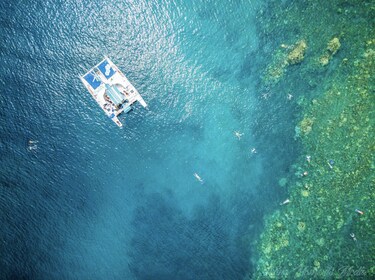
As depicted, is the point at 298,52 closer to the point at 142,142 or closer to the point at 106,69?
the point at 142,142

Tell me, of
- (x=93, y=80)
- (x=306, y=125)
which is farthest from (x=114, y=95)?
(x=306, y=125)

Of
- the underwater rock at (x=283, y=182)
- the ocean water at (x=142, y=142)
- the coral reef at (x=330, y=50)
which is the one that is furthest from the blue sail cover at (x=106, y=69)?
the coral reef at (x=330, y=50)

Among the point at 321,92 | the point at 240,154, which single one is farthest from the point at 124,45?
the point at 321,92

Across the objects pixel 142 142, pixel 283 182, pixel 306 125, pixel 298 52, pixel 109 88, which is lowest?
pixel 283 182

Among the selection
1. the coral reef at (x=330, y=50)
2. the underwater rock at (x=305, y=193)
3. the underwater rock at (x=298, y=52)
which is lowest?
the underwater rock at (x=305, y=193)

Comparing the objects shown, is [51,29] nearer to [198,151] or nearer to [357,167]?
[198,151]

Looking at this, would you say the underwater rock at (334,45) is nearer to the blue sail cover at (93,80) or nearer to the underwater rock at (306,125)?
the underwater rock at (306,125)
